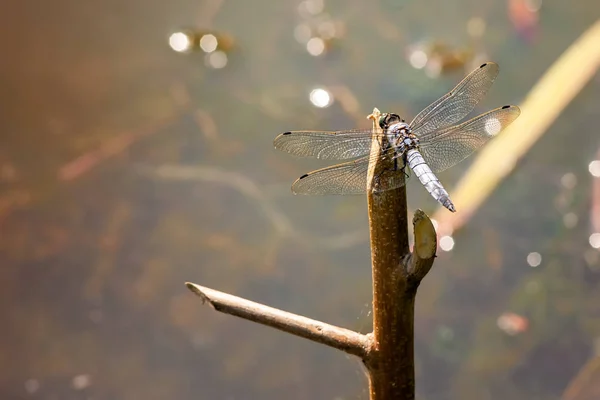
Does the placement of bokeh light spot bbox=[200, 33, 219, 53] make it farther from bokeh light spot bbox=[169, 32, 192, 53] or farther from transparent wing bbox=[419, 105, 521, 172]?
transparent wing bbox=[419, 105, 521, 172]

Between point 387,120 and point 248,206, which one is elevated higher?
point 248,206

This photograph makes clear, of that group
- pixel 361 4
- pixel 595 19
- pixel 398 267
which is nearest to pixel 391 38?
pixel 361 4

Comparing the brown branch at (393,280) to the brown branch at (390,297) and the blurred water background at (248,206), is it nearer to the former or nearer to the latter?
the brown branch at (390,297)

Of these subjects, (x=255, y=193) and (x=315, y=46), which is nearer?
(x=255, y=193)

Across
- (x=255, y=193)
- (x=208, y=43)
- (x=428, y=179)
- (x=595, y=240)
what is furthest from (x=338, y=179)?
(x=208, y=43)

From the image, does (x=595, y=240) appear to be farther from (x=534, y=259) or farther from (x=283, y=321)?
(x=283, y=321)

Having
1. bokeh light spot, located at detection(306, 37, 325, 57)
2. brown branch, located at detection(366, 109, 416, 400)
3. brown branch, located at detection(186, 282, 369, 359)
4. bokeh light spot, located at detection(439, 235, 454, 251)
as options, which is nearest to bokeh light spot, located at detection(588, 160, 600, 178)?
bokeh light spot, located at detection(439, 235, 454, 251)
